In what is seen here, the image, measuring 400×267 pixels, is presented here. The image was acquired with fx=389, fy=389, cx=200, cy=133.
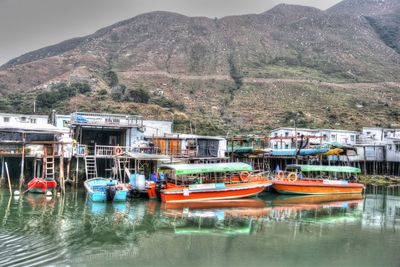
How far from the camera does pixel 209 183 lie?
32.3 meters

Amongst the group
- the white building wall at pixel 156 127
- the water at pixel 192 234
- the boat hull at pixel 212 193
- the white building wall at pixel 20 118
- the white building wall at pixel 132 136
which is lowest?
the water at pixel 192 234

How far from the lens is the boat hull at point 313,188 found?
36812mm

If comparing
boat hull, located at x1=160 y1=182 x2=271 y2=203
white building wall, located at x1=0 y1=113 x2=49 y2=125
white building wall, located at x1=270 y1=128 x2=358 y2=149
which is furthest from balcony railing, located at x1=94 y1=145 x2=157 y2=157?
white building wall, located at x1=270 y1=128 x2=358 y2=149

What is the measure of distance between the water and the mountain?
140 ft

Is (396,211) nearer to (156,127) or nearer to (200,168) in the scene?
(200,168)

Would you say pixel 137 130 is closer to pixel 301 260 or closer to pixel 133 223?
pixel 133 223

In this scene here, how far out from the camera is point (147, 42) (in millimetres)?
168125

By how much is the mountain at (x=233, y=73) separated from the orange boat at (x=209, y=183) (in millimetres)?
36727

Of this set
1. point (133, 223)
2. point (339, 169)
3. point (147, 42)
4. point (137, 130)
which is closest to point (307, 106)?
point (339, 169)

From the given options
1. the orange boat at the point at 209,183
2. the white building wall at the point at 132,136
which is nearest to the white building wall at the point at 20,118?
the white building wall at the point at 132,136

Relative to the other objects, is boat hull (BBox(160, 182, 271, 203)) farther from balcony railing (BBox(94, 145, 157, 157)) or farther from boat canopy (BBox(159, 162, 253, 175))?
balcony railing (BBox(94, 145, 157, 157))

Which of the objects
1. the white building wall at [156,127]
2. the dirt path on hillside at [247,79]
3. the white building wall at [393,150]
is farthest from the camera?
the dirt path on hillside at [247,79]

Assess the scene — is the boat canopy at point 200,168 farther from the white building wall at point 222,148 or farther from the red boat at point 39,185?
the red boat at point 39,185

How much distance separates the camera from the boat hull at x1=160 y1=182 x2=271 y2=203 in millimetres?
30250
